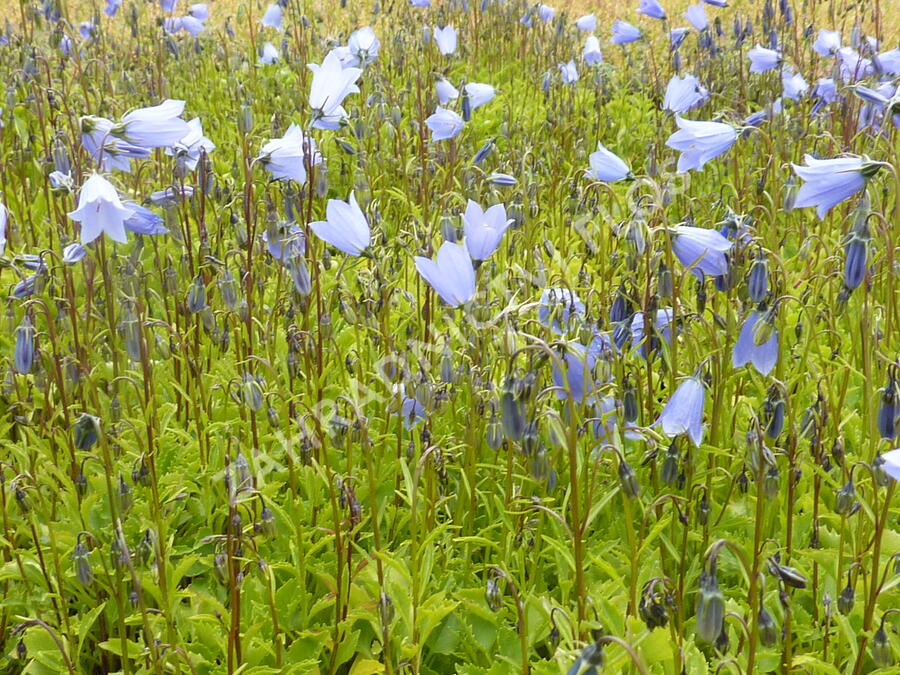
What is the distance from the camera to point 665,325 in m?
2.73

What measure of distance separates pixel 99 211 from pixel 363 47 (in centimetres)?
339

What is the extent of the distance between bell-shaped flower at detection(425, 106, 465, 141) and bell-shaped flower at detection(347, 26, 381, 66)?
126cm

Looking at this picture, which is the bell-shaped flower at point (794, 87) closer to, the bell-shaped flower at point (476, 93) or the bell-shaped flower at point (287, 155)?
the bell-shaped flower at point (476, 93)

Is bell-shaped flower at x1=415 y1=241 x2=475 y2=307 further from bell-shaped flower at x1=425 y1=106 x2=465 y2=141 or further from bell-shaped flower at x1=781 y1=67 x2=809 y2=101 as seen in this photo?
bell-shaped flower at x1=781 y1=67 x2=809 y2=101

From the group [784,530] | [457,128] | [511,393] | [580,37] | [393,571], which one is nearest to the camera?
[511,393]

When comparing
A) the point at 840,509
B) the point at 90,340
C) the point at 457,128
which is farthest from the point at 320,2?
the point at 840,509

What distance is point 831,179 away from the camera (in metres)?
2.09

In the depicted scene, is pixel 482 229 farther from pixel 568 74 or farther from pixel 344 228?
pixel 568 74

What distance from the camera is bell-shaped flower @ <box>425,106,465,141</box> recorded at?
4148mm

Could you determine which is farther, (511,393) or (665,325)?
(665,325)

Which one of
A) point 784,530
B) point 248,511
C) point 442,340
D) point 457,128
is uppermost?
point 457,128

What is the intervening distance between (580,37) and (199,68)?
14.7 ft

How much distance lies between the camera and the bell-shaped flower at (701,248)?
2443 millimetres

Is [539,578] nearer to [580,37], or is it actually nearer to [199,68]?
[199,68]
